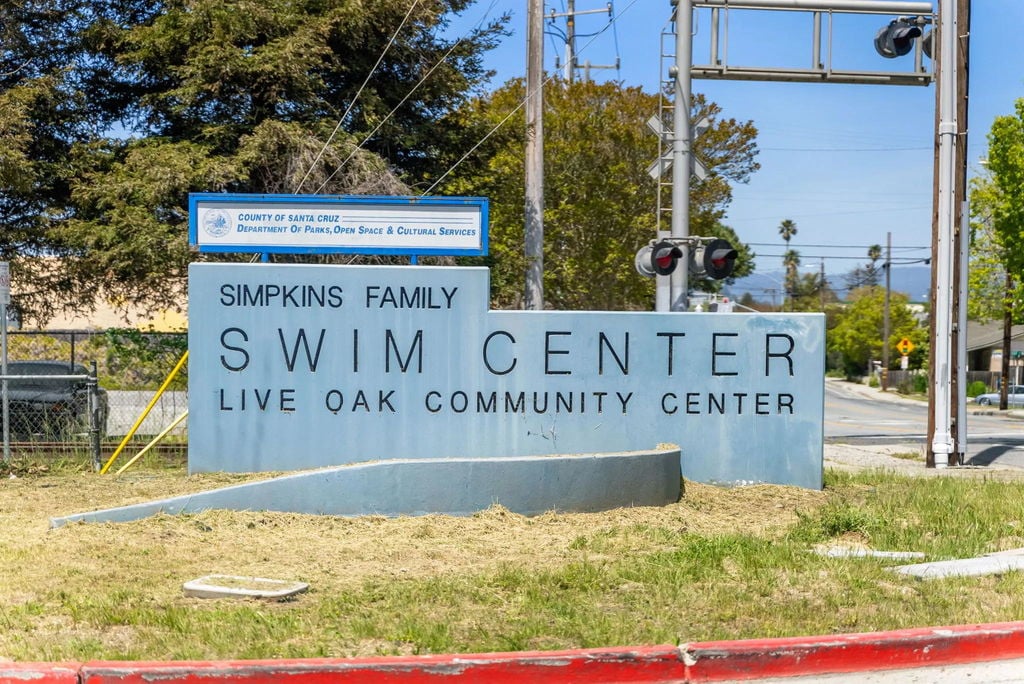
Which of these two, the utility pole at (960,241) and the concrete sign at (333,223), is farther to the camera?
the utility pole at (960,241)

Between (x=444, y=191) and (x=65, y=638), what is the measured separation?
65.0 ft

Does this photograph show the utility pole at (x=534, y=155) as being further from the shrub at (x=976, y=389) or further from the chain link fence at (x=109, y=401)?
the shrub at (x=976, y=389)

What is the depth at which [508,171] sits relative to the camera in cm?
3362

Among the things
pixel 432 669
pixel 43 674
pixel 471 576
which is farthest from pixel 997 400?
pixel 43 674

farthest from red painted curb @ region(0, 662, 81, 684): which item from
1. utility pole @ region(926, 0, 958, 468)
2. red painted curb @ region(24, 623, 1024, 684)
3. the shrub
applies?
the shrub

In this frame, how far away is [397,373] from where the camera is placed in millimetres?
12742

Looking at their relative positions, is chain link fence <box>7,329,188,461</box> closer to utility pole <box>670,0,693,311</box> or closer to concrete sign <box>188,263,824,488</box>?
concrete sign <box>188,263,824,488</box>

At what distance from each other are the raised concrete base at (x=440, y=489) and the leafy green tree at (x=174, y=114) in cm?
1020

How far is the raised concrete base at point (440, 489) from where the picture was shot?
11.0 meters

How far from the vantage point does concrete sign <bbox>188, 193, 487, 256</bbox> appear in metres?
13.4

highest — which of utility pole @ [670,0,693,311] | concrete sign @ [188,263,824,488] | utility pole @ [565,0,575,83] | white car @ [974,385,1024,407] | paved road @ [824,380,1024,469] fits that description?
utility pole @ [565,0,575,83]

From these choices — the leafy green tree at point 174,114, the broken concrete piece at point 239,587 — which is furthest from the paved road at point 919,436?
the broken concrete piece at point 239,587

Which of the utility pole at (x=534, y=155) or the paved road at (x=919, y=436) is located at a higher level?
the utility pole at (x=534, y=155)

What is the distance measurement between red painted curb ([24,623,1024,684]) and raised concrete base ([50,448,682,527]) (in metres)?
4.75
